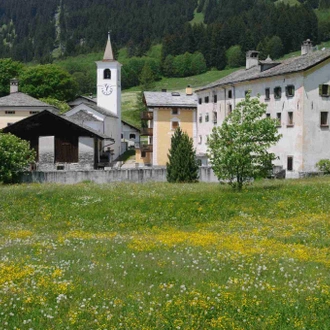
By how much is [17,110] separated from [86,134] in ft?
117

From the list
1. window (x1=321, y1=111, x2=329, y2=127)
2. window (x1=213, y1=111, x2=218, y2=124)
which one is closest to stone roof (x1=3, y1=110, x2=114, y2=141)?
window (x1=213, y1=111, x2=218, y2=124)

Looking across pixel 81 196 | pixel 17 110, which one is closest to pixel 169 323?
pixel 81 196

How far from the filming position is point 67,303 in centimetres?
1191

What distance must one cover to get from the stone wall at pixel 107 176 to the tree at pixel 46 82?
69475 millimetres

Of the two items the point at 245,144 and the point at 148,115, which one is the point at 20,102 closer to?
the point at 148,115

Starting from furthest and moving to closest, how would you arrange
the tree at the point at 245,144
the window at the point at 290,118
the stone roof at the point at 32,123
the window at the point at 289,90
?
the stone roof at the point at 32,123 → the window at the point at 290,118 → the window at the point at 289,90 → the tree at the point at 245,144

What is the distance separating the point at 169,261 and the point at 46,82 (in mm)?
97776

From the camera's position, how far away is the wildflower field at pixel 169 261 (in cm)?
1131

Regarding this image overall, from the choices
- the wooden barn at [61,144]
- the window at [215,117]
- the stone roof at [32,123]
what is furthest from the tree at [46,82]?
the wooden barn at [61,144]

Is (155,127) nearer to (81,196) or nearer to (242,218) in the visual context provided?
(81,196)

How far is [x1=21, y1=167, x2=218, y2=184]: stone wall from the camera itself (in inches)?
1563

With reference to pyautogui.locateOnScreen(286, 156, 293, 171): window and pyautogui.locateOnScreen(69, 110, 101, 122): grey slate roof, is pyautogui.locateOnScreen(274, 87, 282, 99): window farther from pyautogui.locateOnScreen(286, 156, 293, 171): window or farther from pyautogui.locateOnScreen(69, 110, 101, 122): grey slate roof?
pyautogui.locateOnScreen(69, 110, 101, 122): grey slate roof

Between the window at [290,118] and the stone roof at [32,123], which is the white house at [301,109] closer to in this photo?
the window at [290,118]

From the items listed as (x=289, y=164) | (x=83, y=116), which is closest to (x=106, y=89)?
(x=83, y=116)
